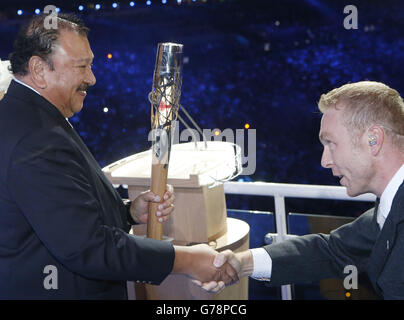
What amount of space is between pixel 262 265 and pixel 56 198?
0.92 meters

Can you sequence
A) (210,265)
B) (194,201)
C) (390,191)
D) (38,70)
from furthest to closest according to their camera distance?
1. (194,201)
2. (210,265)
3. (390,191)
4. (38,70)

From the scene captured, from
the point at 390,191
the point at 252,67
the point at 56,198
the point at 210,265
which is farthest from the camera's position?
the point at 252,67

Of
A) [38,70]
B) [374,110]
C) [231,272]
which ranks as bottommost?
[231,272]

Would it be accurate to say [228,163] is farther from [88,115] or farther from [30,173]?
[88,115]

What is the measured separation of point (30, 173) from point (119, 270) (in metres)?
0.37

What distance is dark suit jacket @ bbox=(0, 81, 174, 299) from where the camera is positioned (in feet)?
4.20

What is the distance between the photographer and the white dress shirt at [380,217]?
5.09ft

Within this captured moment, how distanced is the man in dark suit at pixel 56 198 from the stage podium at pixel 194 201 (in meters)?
0.41

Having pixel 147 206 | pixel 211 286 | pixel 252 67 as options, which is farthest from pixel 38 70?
pixel 252 67

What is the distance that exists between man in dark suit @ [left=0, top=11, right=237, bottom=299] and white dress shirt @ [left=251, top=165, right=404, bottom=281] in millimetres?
394

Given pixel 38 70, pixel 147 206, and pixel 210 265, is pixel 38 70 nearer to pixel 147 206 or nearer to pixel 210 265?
pixel 147 206

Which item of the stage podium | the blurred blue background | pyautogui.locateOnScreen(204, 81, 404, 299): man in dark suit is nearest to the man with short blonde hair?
pyautogui.locateOnScreen(204, 81, 404, 299): man in dark suit

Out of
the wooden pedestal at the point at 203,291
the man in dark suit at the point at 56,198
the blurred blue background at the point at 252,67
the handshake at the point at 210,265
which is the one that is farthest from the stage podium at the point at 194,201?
the blurred blue background at the point at 252,67

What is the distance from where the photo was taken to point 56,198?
4.20 feet
